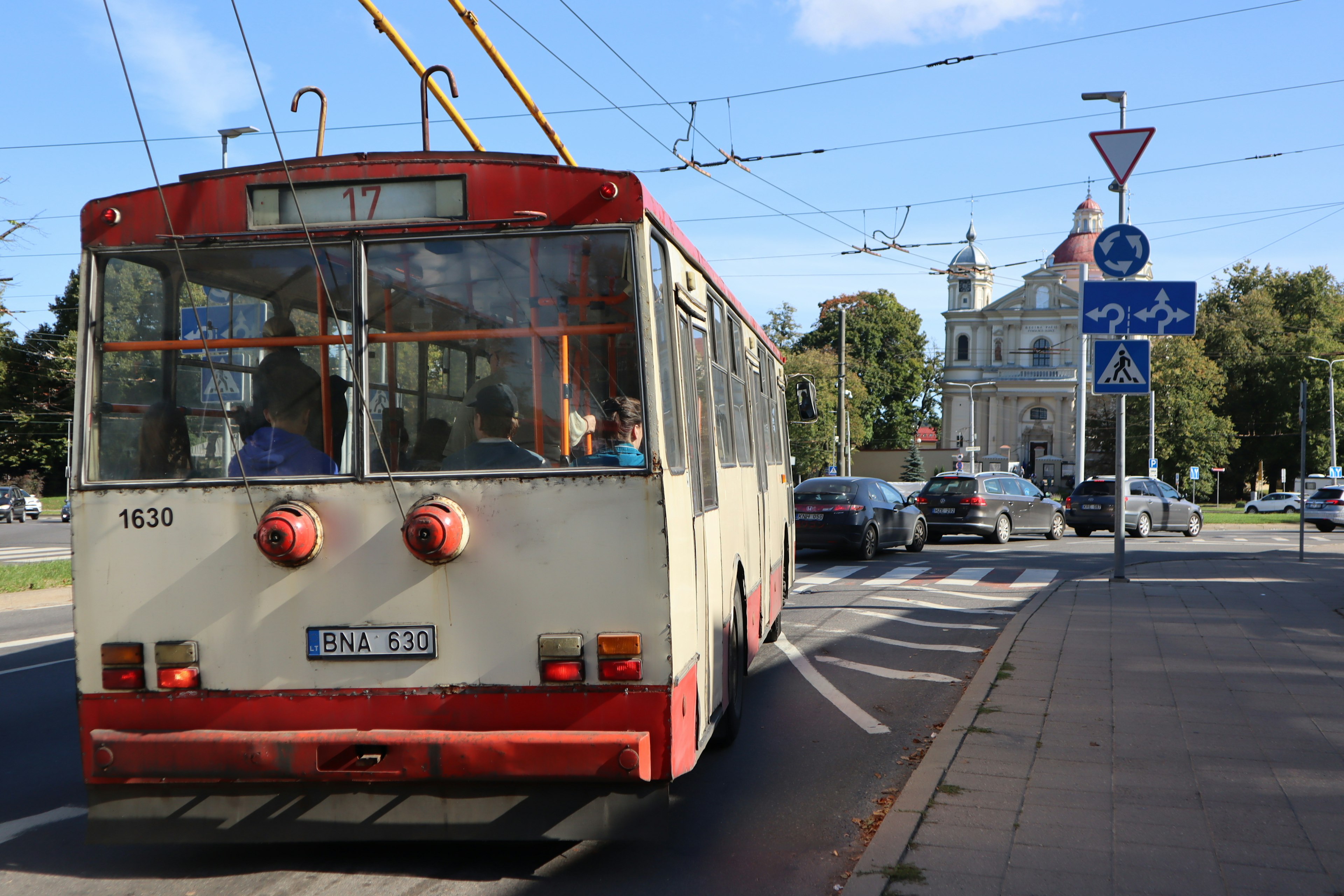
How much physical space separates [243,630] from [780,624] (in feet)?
23.7

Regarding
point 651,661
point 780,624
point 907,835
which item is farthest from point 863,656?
point 651,661

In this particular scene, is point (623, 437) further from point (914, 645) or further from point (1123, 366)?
point (1123, 366)

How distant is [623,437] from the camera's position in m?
4.32

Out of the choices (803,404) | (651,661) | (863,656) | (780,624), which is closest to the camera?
(651,661)

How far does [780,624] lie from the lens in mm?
11023

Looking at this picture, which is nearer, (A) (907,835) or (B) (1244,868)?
(B) (1244,868)

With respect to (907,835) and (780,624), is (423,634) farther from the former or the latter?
(780,624)

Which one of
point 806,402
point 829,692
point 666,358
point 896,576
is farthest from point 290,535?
point 896,576

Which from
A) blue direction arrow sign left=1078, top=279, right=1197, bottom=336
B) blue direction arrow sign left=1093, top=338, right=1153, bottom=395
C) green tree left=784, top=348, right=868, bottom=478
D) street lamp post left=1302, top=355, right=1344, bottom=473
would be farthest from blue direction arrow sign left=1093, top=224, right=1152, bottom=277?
street lamp post left=1302, top=355, right=1344, bottom=473

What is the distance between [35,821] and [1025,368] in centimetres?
10125

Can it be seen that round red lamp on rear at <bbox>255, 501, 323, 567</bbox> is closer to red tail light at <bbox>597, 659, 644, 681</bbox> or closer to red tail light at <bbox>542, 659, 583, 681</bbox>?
red tail light at <bbox>542, 659, 583, 681</bbox>

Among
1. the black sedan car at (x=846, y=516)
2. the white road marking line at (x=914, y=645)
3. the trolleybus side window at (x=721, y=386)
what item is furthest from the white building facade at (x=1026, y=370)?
the trolleybus side window at (x=721, y=386)

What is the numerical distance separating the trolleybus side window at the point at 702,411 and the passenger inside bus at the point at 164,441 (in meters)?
2.00

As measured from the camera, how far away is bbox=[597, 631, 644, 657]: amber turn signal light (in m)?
4.24
